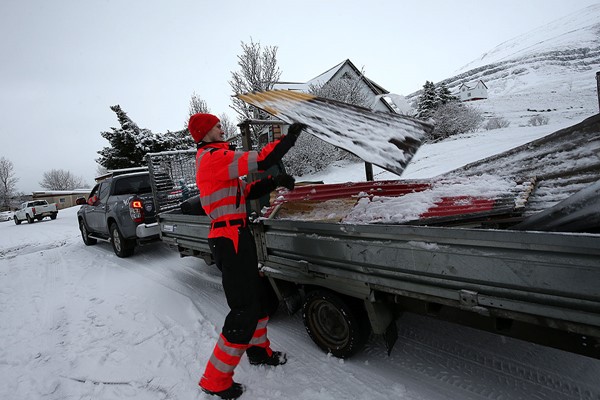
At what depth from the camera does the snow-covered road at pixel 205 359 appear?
2.36 m

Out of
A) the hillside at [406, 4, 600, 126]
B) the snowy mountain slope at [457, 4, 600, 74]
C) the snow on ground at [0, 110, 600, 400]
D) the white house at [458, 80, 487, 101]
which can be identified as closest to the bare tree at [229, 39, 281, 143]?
the snow on ground at [0, 110, 600, 400]

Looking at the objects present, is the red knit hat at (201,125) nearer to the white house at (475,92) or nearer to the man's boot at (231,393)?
the man's boot at (231,393)

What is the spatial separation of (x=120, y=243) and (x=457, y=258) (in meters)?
7.07

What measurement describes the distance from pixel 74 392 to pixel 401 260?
113 inches

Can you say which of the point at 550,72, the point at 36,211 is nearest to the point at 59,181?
the point at 36,211

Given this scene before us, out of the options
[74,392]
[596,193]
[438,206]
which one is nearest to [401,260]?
[438,206]

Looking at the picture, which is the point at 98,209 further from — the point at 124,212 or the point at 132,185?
the point at 124,212

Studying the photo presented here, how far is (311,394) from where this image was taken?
2.38m

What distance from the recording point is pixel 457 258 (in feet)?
5.82

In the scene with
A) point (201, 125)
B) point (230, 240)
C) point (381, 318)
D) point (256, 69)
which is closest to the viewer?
point (381, 318)

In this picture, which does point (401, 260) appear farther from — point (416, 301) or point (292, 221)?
point (292, 221)

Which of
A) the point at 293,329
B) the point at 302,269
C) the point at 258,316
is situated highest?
the point at 302,269

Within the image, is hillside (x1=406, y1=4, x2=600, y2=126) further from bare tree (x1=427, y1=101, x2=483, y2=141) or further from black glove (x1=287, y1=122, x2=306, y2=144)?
black glove (x1=287, y1=122, x2=306, y2=144)

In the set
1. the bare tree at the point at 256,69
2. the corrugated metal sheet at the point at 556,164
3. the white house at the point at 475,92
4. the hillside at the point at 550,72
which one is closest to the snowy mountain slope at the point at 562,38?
the hillside at the point at 550,72
